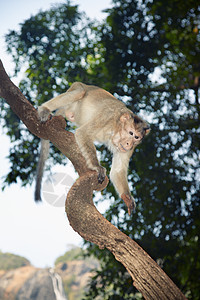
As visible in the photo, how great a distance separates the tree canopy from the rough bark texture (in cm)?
190

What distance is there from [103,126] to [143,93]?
1945mm

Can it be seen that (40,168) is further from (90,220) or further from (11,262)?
(11,262)

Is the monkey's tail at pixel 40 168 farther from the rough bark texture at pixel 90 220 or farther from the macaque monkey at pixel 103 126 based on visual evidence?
the rough bark texture at pixel 90 220

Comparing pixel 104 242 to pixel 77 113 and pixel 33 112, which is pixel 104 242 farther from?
pixel 77 113

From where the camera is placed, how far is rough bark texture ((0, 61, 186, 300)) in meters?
1.73

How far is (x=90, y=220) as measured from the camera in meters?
2.01

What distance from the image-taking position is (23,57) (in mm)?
5195

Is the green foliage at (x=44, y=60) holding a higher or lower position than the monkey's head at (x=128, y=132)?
higher

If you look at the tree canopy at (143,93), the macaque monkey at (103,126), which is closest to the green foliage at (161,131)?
the tree canopy at (143,93)

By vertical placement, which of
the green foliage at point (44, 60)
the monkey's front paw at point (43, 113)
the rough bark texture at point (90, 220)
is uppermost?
the green foliage at point (44, 60)

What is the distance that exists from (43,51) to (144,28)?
1.96 metres

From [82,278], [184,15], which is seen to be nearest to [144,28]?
[184,15]

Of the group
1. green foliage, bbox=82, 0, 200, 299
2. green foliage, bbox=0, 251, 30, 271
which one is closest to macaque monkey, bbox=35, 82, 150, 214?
green foliage, bbox=82, 0, 200, 299

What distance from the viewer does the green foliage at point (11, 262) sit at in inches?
580
